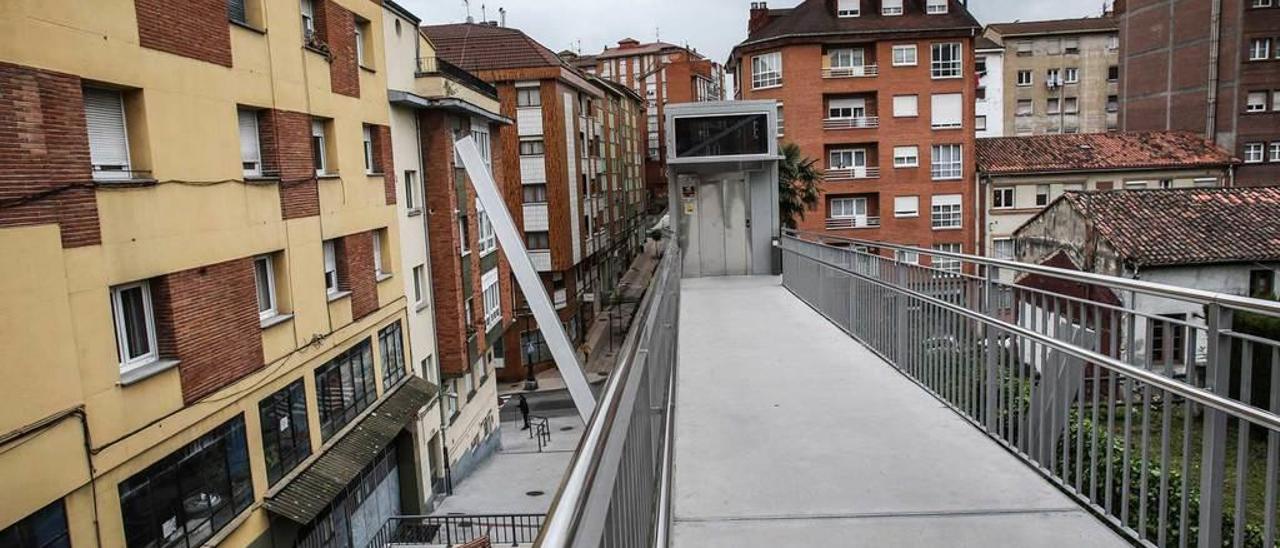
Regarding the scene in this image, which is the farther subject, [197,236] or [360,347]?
[360,347]

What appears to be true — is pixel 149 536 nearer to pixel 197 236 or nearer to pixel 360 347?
pixel 197 236

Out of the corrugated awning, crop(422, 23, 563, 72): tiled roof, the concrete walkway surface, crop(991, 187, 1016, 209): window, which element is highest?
crop(422, 23, 563, 72): tiled roof

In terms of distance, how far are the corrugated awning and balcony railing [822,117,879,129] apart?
2250 cm

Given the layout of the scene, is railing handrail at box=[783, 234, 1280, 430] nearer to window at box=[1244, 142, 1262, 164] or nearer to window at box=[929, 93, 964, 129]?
window at box=[929, 93, 964, 129]

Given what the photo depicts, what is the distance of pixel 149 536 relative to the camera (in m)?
12.3

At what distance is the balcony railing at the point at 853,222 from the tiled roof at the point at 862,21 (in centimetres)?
819

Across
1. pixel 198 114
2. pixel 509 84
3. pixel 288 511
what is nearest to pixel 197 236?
pixel 198 114

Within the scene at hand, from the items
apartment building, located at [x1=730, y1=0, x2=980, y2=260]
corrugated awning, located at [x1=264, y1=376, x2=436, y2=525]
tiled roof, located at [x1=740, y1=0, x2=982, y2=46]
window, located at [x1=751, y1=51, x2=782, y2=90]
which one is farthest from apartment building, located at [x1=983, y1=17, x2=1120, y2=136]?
corrugated awning, located at [x1=264, y1=376, x2=436, y2=525]

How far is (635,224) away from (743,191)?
48944 mm

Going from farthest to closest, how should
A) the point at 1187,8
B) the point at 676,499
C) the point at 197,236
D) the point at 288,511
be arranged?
1. the point at 1187,8
2. the point at 288,511
3. the point at 197,236
4. the point at 676,499

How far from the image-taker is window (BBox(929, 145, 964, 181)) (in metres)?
37.8

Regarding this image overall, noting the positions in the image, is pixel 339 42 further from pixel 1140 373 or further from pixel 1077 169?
pixel 1077 169

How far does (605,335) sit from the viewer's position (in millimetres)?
43531

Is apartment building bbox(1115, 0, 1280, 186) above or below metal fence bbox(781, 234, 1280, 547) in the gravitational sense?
above
